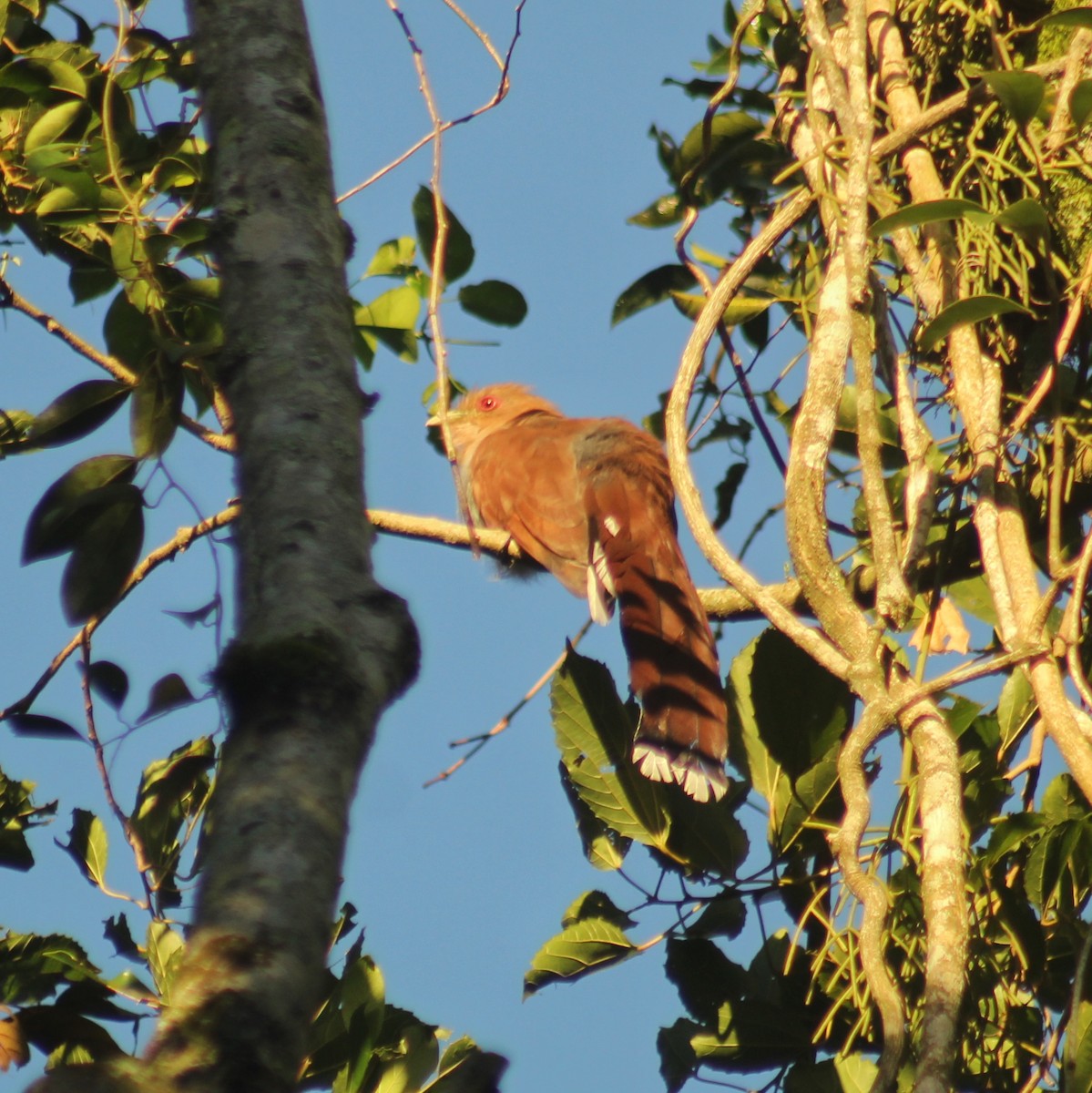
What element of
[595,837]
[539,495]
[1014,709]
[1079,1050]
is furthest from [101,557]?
[539,495]

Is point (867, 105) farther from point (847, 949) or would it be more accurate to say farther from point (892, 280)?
point (847, 949)

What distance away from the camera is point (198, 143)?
355cm

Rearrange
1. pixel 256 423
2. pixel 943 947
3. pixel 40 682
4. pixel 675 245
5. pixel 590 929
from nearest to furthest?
1. pixel 256 423
2. pixel 943 947
3. pixel 40 682
4. pixel 590 929
5. pixel 675 245

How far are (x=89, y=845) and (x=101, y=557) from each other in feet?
4.31

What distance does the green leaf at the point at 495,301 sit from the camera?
390 cm

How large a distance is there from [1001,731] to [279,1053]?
89.0 inches

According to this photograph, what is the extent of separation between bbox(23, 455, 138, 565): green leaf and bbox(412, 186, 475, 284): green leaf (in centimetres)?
150

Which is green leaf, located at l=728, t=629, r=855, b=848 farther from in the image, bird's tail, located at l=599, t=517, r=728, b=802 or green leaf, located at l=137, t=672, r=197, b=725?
green leaf, located at l=137, t=672, r=197, b=725

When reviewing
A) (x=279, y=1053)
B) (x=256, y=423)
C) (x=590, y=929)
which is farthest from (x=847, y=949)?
(x=279, y=1053)

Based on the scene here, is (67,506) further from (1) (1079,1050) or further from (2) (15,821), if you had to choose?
(1) (1079,1050)

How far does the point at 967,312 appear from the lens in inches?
103

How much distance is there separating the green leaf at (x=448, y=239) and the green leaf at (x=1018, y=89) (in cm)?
143

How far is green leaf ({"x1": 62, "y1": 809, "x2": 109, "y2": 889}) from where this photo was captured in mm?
3217

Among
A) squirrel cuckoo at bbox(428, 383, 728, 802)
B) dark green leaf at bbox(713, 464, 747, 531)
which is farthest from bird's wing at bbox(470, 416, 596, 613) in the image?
dark green leaf at bbox(713, 464, 747, 531)
